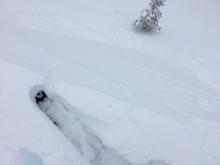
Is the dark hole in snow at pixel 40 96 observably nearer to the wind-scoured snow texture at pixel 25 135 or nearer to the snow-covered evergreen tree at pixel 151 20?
the wind-scoured snow texture at pixel 25 135

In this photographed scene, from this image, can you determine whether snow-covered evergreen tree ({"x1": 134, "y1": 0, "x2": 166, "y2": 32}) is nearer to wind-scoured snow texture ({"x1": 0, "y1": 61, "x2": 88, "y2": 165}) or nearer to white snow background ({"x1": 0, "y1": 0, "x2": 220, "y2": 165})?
white snow background ({"x1": 0, "y1": 0, "x2": 220, "y2": 165})

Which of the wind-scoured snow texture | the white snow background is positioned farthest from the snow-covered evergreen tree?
the wind-scoured snow texture

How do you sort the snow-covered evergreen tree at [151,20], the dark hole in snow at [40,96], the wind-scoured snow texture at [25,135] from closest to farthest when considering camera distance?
the wind-scoured snow texture at [25,135] → the dark hole in snow at [40,96] → the snow-covered evergreen tree at [151,20]

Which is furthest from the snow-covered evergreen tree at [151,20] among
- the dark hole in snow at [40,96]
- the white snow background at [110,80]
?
the dark hole in snow at [40,96]

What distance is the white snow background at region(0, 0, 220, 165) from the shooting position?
262cm

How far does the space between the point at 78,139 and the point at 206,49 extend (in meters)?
2.44

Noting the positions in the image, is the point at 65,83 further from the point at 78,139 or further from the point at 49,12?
the point at 49,12

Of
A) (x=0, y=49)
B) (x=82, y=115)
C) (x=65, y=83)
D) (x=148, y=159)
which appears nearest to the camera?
(x=148, y=159)

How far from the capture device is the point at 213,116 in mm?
3234

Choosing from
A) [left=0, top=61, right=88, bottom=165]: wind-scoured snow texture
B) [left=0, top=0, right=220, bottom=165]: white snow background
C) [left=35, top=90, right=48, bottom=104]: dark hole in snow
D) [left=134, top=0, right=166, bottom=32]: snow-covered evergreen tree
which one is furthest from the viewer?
[left=134, top=0, right=166, bottom=32]: snow-covered evergreen tree

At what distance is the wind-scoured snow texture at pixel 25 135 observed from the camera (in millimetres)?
2408

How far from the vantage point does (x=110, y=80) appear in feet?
10.8

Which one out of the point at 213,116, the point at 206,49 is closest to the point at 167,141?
the point at 213,116

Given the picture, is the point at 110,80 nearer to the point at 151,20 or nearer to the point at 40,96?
the point at 40,96
